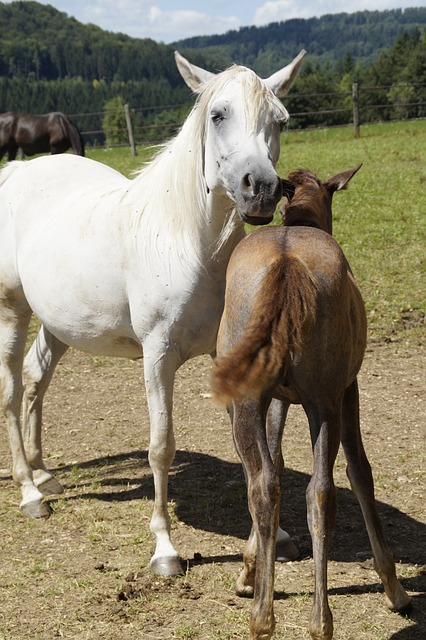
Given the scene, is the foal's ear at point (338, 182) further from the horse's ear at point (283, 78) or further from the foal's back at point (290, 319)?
the foal's back at point (290, 319)

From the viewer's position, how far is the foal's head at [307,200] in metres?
3.32

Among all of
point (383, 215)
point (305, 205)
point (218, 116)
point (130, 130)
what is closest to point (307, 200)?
point (305, 205)

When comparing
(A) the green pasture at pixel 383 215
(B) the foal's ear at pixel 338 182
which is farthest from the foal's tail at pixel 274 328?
(A) the green pasture at pixel 383 215

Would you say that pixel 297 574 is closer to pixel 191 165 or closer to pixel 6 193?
pixel 191 165

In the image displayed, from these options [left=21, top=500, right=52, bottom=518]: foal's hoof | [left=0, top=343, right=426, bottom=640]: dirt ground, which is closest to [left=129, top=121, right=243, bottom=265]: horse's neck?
[left=0, top=343, right=426, bottom=640]: dirt ground

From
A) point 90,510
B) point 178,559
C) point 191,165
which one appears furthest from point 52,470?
point 191,165

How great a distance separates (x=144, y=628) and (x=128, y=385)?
3.42m

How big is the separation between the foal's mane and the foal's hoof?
2.28 meters

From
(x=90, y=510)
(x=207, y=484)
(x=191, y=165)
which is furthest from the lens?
(x=207, y=484)

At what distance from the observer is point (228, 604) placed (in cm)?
337

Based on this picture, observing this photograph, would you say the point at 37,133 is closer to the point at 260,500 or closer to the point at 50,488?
the point at 50,488

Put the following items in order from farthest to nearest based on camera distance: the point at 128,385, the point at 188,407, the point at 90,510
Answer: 1. the point at 128,385
2. the point at 188,407
3. the point at 90,510

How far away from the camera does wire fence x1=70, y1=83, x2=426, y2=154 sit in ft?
77.7

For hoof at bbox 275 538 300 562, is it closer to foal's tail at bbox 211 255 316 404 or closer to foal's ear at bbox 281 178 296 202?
foal's tail at bbox 211 255 316 404
